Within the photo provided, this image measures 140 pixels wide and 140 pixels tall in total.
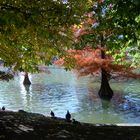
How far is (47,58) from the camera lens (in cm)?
1361

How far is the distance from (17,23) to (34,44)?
15.1 ft

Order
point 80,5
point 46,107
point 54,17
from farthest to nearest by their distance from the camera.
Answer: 1. point 46,107
2. point 80,5
3. point 54,17

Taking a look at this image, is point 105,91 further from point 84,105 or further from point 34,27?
point 34,27

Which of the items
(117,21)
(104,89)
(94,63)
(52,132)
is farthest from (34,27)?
(104,89)

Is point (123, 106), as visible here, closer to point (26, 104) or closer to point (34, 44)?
point (26, 104)

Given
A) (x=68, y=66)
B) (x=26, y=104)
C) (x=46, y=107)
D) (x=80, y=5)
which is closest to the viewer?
(x=80, y=5)

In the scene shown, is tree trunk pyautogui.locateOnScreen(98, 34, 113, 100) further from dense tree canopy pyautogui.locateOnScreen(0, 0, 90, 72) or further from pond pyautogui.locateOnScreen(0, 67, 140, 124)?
dense tree canopy pyautogui.locateOnScreen(0, 0, 90, 72)

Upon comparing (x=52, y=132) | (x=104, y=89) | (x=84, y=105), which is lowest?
(x=84, y=105)

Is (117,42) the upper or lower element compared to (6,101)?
upper

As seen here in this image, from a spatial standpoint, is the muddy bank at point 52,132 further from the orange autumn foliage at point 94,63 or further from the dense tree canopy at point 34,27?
the orange autumn foliage at point 94,63

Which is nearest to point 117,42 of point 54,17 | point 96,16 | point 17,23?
point 96,16

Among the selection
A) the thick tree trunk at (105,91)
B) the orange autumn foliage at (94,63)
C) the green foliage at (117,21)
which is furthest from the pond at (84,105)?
the green foliage at (117,21)

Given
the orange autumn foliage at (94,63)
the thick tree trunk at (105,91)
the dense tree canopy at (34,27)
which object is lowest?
the thick tree trunk at (105,91)

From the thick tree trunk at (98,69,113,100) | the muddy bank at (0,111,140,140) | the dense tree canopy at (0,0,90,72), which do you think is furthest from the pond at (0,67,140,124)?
the dense tree canopy at (0,0,90,72)
